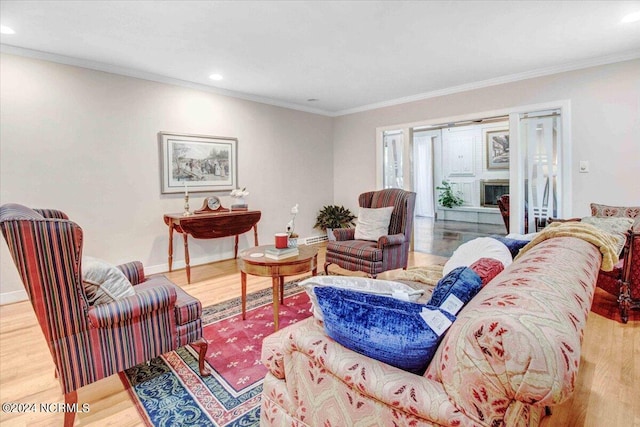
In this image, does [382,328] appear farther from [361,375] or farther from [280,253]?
[280,253]

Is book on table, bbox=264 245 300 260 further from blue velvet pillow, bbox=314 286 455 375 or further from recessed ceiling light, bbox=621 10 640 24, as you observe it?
recessed ceiling light, bbox=621 10 640 24

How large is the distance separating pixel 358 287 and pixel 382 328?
0.92 feet

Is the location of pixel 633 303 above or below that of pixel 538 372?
below

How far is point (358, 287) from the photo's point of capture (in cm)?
120

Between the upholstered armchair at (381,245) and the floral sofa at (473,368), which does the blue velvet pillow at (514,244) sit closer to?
the floral sofa at (473,368)

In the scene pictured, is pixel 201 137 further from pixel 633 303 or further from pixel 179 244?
pixel 633 303

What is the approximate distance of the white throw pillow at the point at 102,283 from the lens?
159cm

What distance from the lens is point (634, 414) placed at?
1.57 m

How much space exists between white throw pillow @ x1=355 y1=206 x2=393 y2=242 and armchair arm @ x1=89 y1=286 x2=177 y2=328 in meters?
2.27

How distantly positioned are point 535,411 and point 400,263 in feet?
8.93

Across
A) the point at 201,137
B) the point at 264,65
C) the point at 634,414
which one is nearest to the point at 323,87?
the point at 264,65

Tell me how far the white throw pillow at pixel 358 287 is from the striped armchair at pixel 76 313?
976 mm

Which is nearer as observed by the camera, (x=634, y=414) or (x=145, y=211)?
(x=634, y=414)

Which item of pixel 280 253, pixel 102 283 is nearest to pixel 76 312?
pixel 102 283
